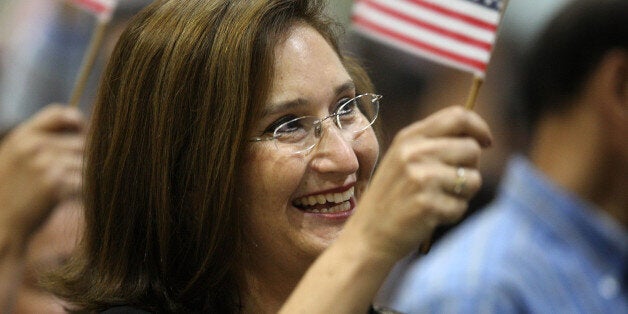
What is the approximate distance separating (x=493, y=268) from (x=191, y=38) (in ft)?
3.27

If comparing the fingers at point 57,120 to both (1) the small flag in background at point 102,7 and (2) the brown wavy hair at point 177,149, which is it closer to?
(1) the small flag in background at point 102,7

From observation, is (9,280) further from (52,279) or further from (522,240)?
(522,240)

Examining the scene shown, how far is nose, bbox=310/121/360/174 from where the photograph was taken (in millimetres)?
2049

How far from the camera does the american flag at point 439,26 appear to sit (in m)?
2.23

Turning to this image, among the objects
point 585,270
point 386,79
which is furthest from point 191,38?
point 386,79

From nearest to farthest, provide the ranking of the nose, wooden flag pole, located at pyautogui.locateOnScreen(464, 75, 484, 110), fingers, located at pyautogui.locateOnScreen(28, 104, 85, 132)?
1. wooden flag pole, located at pyautogui.locateOnScreen(464, 75, 484, 110)
2. the nose
3. fingers, located at pyautogui.locateOnScreen(28, 104, 85, 132)

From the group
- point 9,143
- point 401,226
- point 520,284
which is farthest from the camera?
point 9,143

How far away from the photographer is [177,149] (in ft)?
7.02

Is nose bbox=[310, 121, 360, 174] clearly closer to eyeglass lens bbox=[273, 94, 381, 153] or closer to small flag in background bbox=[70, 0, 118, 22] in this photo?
eyeglass lens bbox=[273, 94, 381, 153]

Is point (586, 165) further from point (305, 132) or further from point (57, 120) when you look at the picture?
point (57, 120)

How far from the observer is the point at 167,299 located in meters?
2.16

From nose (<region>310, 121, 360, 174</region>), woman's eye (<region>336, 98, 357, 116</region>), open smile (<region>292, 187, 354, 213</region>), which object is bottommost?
open smile (<region>292, 187, 354, 213</region>)

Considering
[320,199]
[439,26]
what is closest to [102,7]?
[439,26]

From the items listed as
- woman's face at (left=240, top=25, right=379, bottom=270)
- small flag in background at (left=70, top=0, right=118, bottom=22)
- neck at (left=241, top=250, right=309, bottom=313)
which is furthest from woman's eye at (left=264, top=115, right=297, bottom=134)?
small flag in background at (left=70, top=0, right=118, bottom=22)
